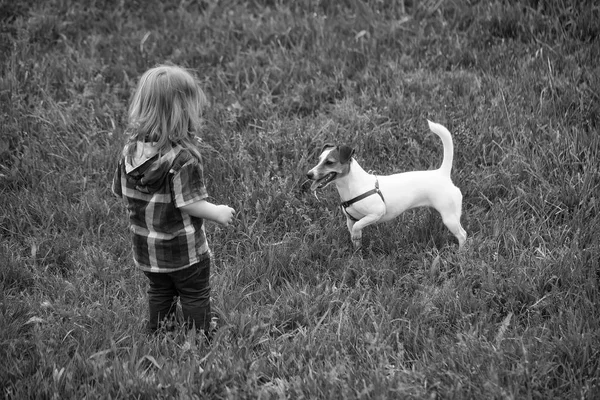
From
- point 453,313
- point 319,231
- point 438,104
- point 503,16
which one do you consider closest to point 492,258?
point 453,313

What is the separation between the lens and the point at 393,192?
4.30 metres

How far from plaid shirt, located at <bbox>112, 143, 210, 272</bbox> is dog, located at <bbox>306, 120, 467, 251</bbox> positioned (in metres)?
1.09

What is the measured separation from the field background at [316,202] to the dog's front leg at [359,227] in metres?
0.12

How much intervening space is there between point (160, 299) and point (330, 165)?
1.43 meters

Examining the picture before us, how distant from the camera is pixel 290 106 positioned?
6215 mm

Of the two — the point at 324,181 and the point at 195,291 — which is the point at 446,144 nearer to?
the point at 324,181

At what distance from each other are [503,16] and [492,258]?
12.1ft

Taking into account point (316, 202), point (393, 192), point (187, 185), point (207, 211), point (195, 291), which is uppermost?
point (187, 185)

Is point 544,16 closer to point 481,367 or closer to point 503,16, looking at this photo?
point 503,16

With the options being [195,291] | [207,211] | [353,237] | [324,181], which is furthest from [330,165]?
[195,291]

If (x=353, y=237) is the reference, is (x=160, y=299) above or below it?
above

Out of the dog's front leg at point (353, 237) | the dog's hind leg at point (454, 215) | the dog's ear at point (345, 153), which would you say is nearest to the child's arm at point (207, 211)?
the dog's ear at point (345, 153)

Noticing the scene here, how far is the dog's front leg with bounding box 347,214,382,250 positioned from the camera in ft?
14.0

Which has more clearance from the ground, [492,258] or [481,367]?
[481,367]
